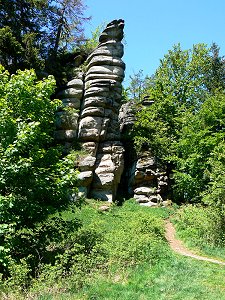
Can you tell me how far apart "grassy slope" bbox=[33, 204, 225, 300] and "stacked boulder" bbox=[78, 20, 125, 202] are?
12.1 meters

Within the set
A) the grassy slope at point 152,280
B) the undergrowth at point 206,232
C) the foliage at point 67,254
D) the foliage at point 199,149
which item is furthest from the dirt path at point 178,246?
the foliage at point 199,149

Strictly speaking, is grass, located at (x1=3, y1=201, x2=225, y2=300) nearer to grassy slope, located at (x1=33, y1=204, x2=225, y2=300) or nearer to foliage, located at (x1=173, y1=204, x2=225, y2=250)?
grassy slope, located at (x1=33, y1=204, x2=225, y2=300)

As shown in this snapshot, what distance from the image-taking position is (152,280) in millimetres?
10367

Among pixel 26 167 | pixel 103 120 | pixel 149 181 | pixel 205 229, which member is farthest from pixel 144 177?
pixel 26 167

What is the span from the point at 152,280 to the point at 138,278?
0.43 metres

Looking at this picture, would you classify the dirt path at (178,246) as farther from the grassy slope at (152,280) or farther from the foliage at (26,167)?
the foliage at (26,167)

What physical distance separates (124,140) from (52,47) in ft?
34.3

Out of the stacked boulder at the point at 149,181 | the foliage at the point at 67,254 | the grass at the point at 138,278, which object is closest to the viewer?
the grass at the point at 138,278

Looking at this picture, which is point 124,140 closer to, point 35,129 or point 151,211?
point 151,211

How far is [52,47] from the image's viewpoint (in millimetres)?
32969

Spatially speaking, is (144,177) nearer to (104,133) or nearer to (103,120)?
(104,133)

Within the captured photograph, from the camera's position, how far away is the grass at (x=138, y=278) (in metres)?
9.31

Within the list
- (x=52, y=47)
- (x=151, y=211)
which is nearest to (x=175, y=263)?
(x=151, y=211)

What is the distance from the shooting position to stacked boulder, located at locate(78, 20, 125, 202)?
25.8 metres
